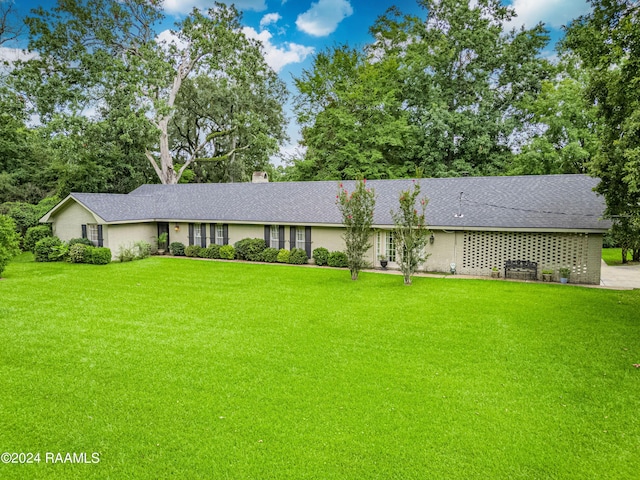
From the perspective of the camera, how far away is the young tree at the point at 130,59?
27.4m

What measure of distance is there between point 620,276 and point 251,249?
17644mm

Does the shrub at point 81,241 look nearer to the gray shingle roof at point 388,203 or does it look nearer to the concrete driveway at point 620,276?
the gray shingle roof at point 388,203

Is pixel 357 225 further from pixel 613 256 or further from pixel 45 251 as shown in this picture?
pixel 613 256

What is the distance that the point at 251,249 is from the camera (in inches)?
847

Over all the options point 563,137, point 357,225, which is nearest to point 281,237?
point 357,225

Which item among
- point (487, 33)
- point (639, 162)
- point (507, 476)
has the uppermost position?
point (487, 33)

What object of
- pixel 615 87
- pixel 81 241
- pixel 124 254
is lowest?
pixel 124 254

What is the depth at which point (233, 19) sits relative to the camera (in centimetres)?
3042

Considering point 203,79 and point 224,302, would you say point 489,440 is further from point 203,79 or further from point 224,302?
point 203,79

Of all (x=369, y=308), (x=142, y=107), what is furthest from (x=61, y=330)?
(x=142, y=107)

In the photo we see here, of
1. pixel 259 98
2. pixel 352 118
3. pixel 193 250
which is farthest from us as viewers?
pixel 259 98

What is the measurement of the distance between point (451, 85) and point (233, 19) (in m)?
18.0

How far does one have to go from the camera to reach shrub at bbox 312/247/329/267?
65.8 feet

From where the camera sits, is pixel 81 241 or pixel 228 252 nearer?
pixel 81 241
